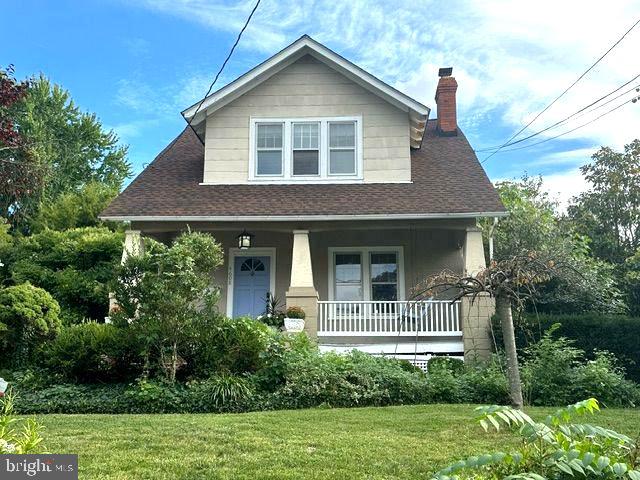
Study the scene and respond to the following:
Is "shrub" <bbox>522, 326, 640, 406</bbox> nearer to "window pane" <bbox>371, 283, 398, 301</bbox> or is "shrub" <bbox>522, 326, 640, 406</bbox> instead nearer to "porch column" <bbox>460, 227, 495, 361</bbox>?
"porch column" <bbox>460, 227, 495, 361</bbox>

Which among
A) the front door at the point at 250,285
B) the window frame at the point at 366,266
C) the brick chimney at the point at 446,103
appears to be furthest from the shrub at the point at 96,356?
the brick chimney at the point at 446,103

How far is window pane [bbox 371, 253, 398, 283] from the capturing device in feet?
46.9

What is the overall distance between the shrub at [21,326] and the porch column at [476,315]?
858 centimetres

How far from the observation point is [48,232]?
1892 cm

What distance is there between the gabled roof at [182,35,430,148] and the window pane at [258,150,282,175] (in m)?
1.64

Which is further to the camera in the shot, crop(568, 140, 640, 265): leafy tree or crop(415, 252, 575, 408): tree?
crop(568, 140, 640, 265): leafy tree

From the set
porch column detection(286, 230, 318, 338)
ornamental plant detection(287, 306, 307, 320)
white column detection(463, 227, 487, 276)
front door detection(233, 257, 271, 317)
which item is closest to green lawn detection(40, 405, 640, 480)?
ornamental plant detection(287, 306, 307, 320)

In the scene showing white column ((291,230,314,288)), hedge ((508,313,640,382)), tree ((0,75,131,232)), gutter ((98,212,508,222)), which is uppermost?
tree ((0,75,131,232))

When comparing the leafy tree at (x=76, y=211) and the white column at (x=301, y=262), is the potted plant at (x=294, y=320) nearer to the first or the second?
the white column at (x=301, y=262)

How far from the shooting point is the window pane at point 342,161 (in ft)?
46.5

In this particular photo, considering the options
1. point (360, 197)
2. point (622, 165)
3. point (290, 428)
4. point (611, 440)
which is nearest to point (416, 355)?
point (360, 197)

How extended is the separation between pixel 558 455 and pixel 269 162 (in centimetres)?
1216

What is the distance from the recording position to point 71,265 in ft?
56.9

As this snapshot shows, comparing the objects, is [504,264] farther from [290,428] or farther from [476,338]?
[476,338]
